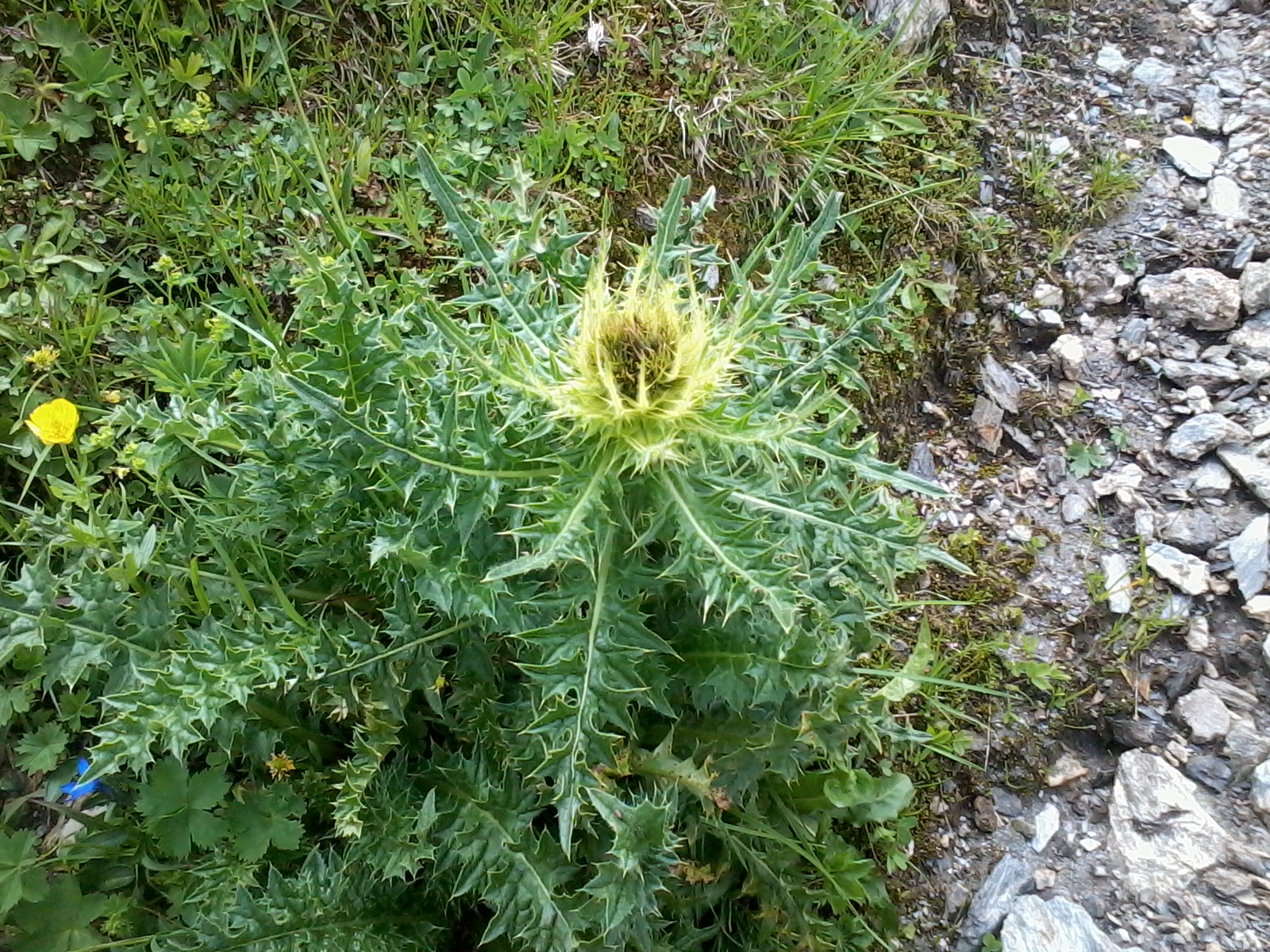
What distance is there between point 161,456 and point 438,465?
1.00m

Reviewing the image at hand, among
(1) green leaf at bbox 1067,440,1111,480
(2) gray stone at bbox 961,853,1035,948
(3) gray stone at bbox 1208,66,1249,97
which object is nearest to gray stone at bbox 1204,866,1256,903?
(2) gray stone at bbox 961,853,1035,948

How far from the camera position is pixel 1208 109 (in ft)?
13.2

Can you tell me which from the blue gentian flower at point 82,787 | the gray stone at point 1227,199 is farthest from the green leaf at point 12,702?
the gray stone at point 1227,199

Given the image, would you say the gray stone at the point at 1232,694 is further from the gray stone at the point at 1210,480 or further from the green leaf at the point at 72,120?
the green leaf at the point at 72,120

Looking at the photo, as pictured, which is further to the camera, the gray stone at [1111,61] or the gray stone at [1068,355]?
the gray stone at [1111,61]

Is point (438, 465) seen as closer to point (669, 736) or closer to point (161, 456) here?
point (669, 736)

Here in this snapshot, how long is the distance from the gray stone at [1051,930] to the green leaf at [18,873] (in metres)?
2.44

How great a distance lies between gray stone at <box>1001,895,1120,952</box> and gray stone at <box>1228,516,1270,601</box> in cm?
120

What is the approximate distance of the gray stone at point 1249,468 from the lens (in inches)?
124

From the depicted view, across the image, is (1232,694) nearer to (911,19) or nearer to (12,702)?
(911,19)

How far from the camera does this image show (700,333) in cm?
173

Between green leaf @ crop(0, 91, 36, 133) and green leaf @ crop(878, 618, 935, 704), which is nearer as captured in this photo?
green leaf @ crop(878, 618, 935, 704)

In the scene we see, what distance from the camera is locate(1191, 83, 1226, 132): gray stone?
399cm

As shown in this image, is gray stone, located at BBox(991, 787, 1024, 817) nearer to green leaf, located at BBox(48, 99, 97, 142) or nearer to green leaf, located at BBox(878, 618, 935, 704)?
green leaf, located at BBox(878, 618, 935, 704)
